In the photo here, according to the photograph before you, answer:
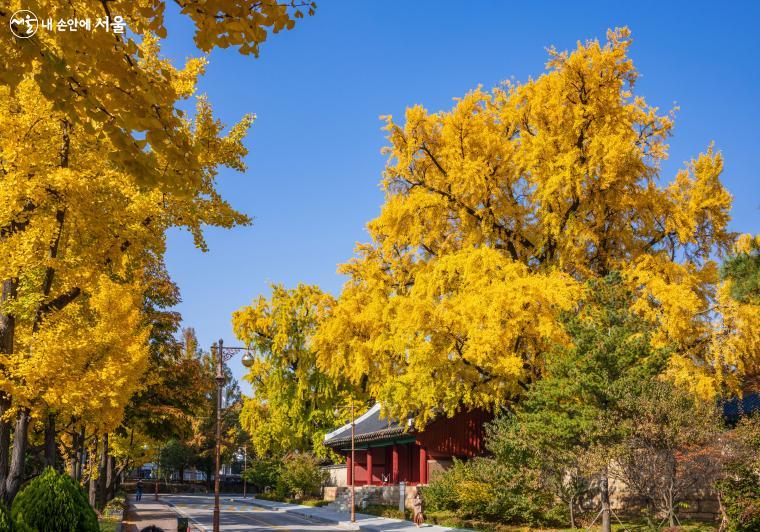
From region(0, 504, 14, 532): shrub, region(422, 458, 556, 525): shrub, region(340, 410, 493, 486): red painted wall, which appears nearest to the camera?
region(0, 504, 14, 532): shrub

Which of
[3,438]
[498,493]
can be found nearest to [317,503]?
[498,493]

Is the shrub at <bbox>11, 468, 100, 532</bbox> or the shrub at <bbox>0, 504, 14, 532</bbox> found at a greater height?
the shrub at <bbox>0, 504, 14, 532</bbox>

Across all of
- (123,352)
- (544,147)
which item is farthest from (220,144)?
(544,147)

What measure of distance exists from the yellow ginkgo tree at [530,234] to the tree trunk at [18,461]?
40.7ft

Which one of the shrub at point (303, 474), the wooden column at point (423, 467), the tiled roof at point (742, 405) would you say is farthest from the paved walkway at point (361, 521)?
the tiled roof at point (742, 405)

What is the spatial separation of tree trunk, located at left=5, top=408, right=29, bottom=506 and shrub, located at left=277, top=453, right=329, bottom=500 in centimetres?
3040

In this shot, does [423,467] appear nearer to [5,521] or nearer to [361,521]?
[361,521]

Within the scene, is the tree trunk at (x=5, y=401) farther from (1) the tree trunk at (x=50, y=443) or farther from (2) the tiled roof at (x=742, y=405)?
(2) the tiled roof at (x=742, y=405)

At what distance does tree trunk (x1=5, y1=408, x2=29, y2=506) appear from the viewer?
1512 centimetres

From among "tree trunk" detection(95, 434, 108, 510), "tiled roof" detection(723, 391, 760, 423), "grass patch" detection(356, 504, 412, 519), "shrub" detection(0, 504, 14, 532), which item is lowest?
"grass patch" detection(356, 504, 412, 519)

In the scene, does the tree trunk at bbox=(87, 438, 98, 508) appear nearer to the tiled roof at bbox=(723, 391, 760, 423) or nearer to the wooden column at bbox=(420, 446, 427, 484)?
the wooden column at bbox=(420, 446, 427, 484)

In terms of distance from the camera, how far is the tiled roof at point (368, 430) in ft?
116

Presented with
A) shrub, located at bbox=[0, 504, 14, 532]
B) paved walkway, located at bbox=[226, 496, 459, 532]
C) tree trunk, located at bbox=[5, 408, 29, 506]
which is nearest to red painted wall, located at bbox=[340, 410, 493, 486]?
paved walkway, located at bbox=[226, 496, 459, 532]

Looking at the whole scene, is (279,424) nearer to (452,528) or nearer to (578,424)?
(452,528)
